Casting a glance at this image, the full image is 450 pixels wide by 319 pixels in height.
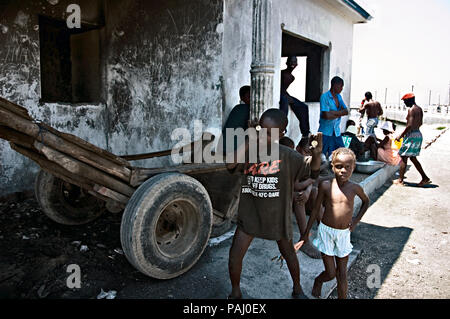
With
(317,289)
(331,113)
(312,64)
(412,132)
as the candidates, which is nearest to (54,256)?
(317,289)

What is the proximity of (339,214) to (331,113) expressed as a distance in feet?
9.91

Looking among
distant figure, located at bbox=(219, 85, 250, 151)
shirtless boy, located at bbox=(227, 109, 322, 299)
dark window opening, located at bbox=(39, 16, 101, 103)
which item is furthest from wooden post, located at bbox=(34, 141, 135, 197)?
dark window opening, located at bbox=(39, 16, 101, 103)

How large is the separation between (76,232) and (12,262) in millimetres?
787

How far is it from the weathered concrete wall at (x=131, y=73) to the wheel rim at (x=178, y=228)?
205cm

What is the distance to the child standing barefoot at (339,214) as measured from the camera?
8.94ft

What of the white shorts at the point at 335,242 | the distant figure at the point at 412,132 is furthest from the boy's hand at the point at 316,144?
the distant figure at the point at 412,132

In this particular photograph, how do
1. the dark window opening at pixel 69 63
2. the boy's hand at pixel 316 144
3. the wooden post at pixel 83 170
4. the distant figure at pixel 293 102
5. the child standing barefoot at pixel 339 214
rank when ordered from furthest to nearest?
1. the distant figure at pixel 293 102
2. the dark window opening at pixel 69 63
3. the child standing barefoot at pixel 339 214
4. the wooden post at pixel 83 170
5. the boy's hand at pixel 316 144

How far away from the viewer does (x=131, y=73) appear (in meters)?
5.95

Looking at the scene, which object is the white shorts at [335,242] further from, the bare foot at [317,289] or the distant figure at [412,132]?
the distant figure at [412,132]

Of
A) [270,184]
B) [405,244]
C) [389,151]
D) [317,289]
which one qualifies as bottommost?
[405,244]

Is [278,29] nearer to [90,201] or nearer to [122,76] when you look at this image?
[122,76]

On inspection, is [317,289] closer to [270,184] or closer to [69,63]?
[270,184]

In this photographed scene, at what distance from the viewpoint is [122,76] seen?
601 cm

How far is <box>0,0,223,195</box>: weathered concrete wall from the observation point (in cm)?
504
